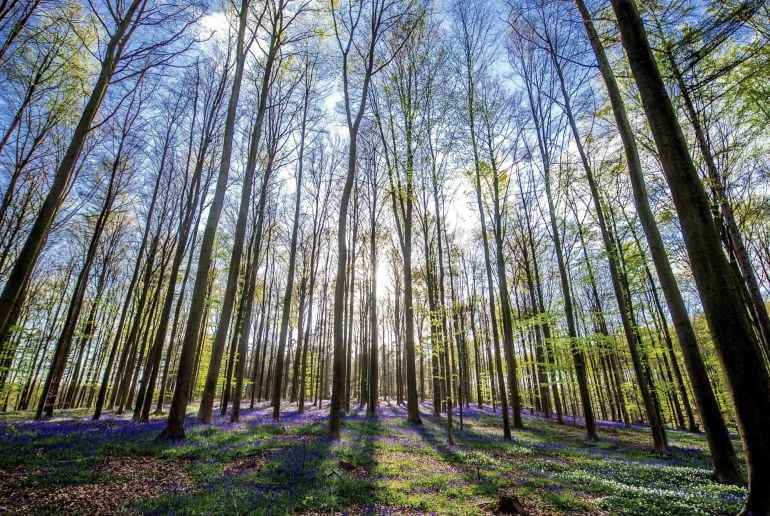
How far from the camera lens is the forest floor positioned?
4445 millimetres

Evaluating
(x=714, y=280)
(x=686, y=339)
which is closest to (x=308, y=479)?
(x=714, y=280)

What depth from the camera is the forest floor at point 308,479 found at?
4.45 meters

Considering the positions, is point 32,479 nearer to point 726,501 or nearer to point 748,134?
point 726,501

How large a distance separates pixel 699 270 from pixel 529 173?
15.9 meters

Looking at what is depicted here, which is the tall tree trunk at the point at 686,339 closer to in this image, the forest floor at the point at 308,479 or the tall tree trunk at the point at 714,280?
the forest floor at the point at 308,479

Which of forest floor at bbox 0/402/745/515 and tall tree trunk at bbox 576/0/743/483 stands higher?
tall tree trunk at bbox 576/0/743/483

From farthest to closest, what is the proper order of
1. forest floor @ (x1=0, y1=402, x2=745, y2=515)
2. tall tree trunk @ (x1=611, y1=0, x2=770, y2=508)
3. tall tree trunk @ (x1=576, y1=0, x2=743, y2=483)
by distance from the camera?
tall tree trunk @ (x1=576, y1=0, x2=743, y2=483) < forest floor @ (x1=0, y1=402, x2=745, y2=515) < tall tree trunk @ (x1=611, y1=0, x2=770, y2=508)

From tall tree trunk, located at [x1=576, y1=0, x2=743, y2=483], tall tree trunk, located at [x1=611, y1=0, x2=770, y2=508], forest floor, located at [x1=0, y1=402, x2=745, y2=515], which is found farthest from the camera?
tall tree trunk, located at [x1=576, y1=0, x2=743, y2=483]

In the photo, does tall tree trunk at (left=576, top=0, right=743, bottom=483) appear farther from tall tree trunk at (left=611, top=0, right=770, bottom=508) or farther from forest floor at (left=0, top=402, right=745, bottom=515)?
tall tree trunk at (left=611, top=0, right=770, bottom=508)

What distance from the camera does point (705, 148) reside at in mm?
10867

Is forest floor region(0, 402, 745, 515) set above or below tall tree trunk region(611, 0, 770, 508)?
below

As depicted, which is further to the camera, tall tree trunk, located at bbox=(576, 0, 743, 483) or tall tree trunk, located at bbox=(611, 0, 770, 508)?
tall tree trunk, located at bbox=(576, 0, 743, 483)

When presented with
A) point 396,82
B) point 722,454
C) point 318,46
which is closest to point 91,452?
point 722,454

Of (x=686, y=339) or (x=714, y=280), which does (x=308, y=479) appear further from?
(x=686, y=339)
